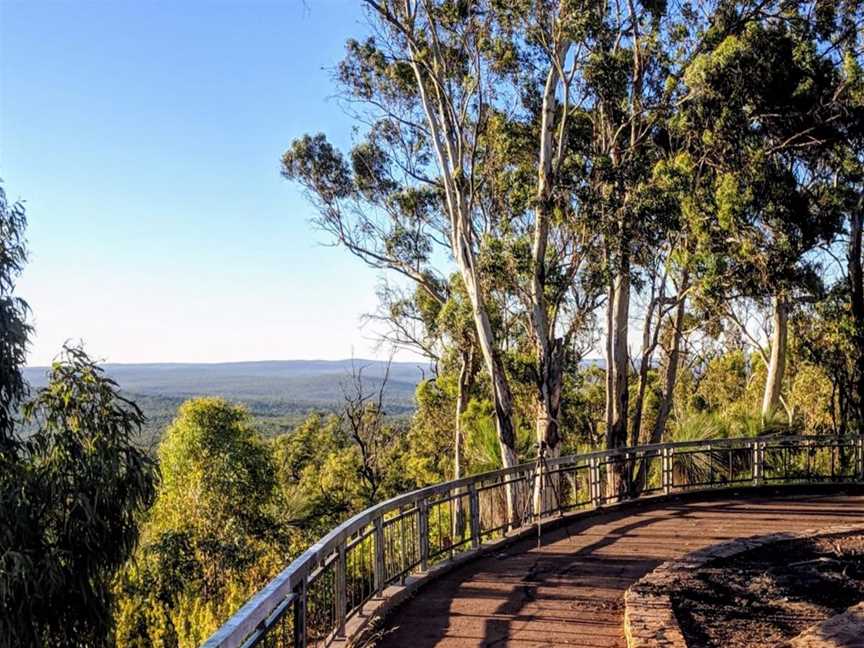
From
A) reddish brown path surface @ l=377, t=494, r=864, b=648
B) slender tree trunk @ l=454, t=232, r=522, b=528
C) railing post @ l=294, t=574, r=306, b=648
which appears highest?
slender tree trunk @ l=454, t=232, r=522, b=528

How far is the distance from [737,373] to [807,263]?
16.9m

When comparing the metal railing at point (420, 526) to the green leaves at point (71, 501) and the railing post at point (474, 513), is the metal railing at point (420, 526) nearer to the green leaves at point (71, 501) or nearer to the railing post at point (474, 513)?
the railing post at point (474, 513)

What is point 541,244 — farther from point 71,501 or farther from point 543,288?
point 71,501

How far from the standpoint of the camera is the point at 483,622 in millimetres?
6141

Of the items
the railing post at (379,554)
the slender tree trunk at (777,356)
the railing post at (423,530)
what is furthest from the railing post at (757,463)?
the railing post at (379,554)

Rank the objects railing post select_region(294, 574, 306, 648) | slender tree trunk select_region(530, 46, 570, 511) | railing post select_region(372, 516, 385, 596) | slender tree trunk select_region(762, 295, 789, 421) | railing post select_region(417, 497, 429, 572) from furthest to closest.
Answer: slender tree trunk select_region(762, 295, 789, 421)
slender tree trunk select_region(530, 46, 570, 511)
railing post select_region(417, 497, 429, 572)
railing post select_region(372, 516, 385, 596)
railing post select_region(294, 574, 306, 648)

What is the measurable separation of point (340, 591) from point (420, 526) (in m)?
2.09

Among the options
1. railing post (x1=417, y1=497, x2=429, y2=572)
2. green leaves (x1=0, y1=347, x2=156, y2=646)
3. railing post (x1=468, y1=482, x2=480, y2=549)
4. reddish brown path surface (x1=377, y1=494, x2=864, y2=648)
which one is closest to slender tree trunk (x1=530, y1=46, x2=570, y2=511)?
reddish brown path surface (x1=377, y1=494, x2=864, y2=648)

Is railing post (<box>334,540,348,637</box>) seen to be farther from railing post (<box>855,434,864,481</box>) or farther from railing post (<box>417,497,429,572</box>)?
railing post (<box>855,434,864,481</box>)

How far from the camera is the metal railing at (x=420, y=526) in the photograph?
13.4 ft

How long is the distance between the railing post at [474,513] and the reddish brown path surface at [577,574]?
0.34m

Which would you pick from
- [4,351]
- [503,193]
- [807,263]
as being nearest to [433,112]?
[503,193]

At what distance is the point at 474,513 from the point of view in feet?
28.0

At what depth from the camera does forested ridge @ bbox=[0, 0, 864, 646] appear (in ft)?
30.1
